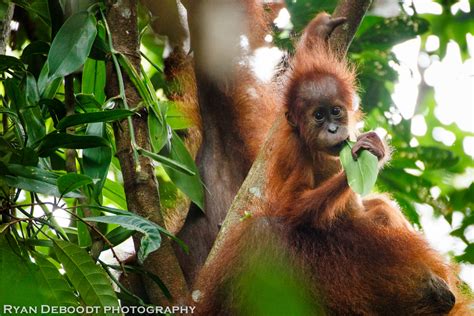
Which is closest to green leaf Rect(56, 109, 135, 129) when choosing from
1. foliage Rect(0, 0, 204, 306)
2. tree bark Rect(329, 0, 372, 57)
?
foliage Rect(0, 0, 204, 306)

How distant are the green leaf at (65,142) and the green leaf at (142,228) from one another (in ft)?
0.88

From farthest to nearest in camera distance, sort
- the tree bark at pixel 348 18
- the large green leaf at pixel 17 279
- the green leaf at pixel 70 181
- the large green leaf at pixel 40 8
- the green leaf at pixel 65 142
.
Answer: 1. the tree bark at pixel 348 18
2. the large green leaf at pixel 40 8
3. the green leaf at pixel 65 142
4. the green leaf at pixel 70 181
5. the large green leaf at pixel 17 279

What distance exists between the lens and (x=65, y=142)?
2.39 meters

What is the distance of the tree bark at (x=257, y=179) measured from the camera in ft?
9.73

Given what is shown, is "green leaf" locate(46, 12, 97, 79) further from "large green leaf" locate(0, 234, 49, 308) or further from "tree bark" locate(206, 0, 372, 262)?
"tree bark" locate(206, 0, 372, 262)

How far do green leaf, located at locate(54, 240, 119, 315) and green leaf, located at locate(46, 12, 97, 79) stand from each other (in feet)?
2.02

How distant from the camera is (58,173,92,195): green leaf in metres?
2.21

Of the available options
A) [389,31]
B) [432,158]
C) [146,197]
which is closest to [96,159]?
[146,197]

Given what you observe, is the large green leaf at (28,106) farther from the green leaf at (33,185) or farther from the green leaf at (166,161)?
the green leaf at (166,161)

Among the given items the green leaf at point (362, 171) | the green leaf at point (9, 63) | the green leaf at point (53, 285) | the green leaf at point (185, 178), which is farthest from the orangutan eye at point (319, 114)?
the green leaf at point (53, 285)

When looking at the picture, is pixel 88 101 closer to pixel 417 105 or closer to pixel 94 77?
pixel 94 77

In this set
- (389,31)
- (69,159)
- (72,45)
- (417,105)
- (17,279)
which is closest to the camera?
(17,279)

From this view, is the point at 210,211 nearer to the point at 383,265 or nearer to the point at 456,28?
the point at 383,265

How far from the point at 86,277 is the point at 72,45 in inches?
33.0
